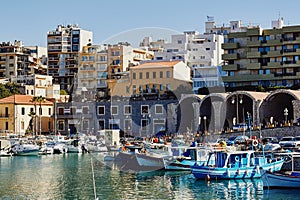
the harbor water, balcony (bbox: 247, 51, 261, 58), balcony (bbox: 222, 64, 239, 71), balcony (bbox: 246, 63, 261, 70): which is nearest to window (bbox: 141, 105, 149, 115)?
balcony (bbox: 222, 64, 239, 71)

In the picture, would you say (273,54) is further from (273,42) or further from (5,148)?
(5,148)

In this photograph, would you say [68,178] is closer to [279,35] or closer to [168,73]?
[168,73]

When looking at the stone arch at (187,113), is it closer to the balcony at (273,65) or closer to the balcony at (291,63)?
the balcony at (273,65)

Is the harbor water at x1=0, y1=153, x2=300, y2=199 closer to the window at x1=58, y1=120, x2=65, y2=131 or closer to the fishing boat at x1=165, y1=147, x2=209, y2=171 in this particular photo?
the fishing boat at x1=165, y1=147, x2=209, y2=171

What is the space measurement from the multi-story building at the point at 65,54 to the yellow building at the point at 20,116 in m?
23.9

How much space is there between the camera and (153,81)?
2936 inches

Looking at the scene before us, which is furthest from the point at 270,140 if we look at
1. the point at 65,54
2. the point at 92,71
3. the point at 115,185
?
the point at 65,54

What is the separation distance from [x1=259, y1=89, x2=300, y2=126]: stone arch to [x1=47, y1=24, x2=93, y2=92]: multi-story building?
4662 centimetres

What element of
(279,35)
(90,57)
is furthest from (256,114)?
(90,57)

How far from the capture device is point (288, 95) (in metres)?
64.3

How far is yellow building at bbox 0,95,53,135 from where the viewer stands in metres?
77.4

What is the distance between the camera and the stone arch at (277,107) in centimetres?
6088

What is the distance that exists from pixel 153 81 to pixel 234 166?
39.3 meters

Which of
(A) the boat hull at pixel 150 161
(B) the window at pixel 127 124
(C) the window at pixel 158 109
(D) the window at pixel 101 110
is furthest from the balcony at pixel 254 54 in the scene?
(A) the boat hull at pixel 150 161
